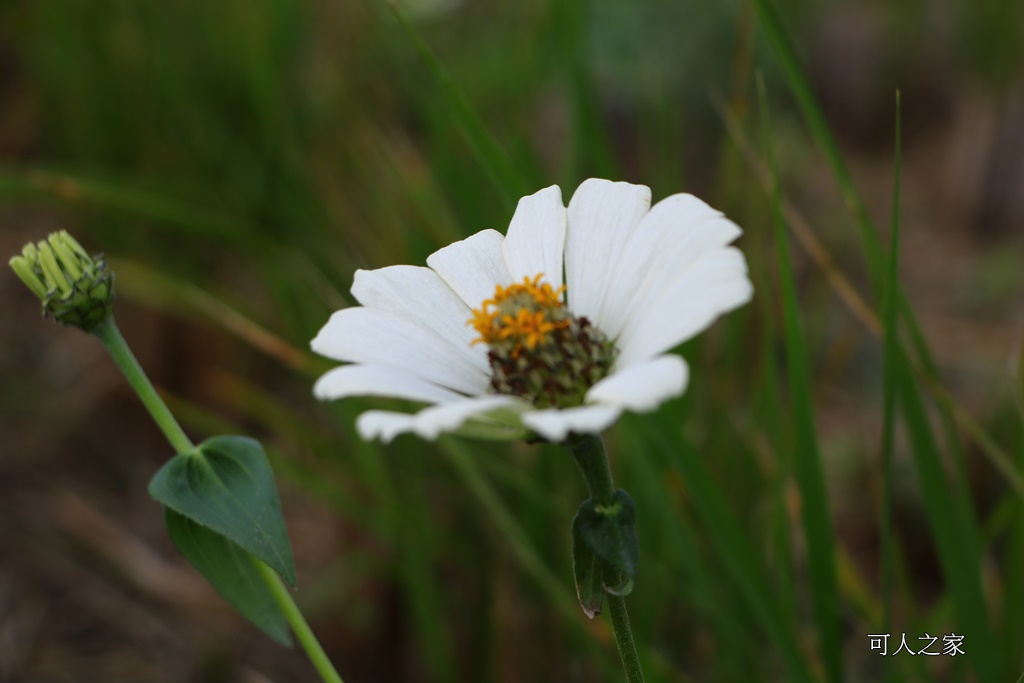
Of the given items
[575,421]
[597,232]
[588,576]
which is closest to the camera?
[575,421]

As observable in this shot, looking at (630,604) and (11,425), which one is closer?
(630,604)

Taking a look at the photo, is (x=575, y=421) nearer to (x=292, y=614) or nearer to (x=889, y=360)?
(x=292, y=614)

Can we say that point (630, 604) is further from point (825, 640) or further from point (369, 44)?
point (369, 44)

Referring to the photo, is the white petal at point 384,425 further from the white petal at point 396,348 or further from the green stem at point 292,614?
the green stem at point 292,614

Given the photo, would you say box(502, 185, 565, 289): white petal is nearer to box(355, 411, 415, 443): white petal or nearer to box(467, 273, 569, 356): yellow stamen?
box(467, 273, 569, 356): yellow stamen

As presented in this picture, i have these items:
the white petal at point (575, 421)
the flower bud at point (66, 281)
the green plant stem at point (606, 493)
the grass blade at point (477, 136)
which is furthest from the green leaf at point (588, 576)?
the grass blade at point (477, 136)

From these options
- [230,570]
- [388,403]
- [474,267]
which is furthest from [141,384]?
[388,403]

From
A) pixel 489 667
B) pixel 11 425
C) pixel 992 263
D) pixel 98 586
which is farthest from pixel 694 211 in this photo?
pixel 992 263
